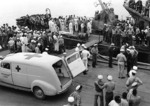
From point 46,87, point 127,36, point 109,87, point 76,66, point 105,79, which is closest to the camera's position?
point 109,87

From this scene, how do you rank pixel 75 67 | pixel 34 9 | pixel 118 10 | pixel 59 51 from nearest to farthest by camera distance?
pixel 75 67
pixel 59 51
pixel 118 10
pixel 34 9

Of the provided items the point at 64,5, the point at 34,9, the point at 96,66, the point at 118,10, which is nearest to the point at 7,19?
the point at 34,9

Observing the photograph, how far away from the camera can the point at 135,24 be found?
2364 centimetres

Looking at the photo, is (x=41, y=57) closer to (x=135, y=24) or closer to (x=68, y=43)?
(x=68, y=43)

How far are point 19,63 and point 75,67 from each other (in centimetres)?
319

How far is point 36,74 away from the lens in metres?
12.4

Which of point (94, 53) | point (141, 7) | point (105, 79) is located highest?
point (141, 7)

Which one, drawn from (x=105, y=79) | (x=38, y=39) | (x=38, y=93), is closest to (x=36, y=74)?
(x=38, y=93)

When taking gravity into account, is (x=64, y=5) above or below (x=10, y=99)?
above

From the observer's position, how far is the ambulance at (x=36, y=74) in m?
12.2

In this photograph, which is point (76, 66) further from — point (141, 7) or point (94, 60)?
point (141, 7)

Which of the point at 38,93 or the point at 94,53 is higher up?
the point at 94,53

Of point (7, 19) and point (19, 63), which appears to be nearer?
point (19, 63)

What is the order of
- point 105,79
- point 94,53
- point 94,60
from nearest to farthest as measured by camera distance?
1. point 105,79
2. point 94,53
3. point 94,60
